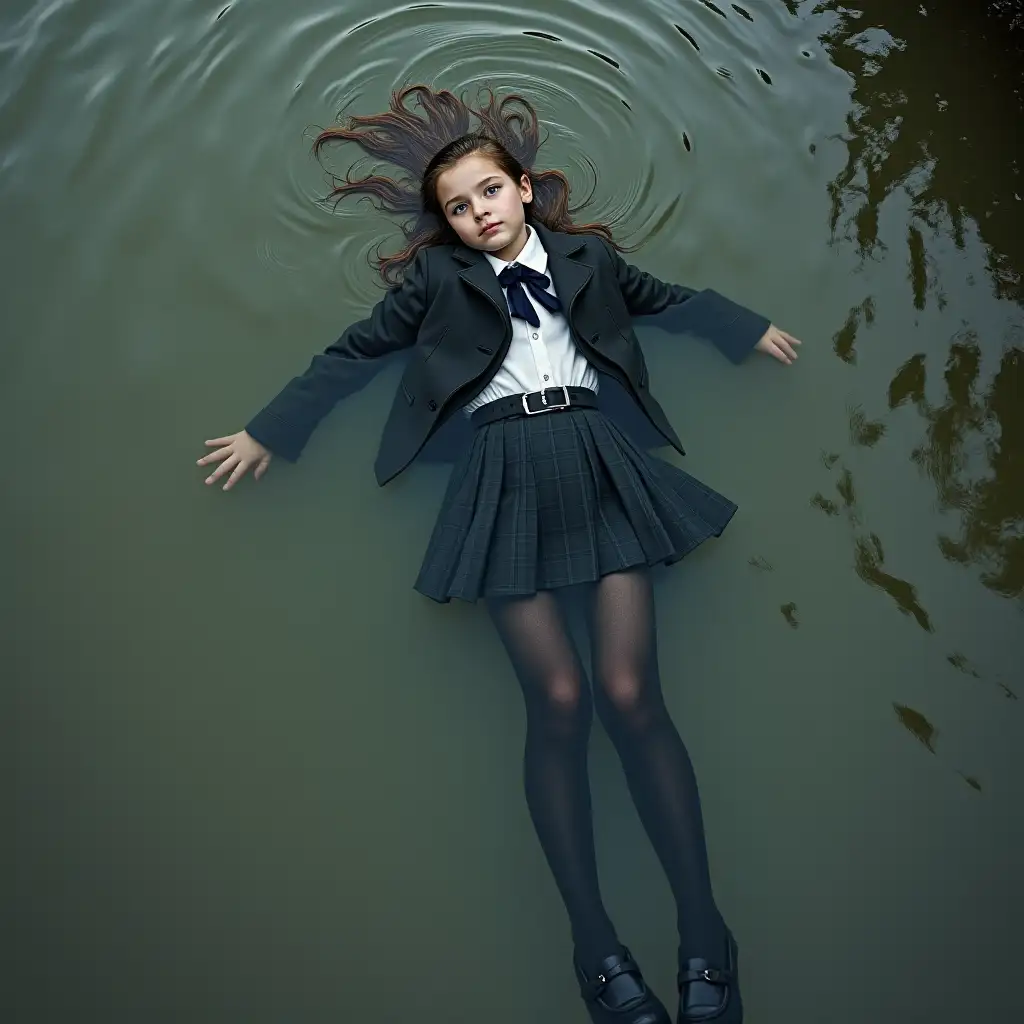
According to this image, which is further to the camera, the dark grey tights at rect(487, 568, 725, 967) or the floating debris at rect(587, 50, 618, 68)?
the floating debris at rect(587, 50, 618, 68)

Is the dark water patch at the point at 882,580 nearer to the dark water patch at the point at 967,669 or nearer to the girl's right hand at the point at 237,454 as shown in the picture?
the dark water patch at the point at 967,669

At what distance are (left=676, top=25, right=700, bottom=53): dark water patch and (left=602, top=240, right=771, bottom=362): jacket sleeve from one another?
2.37 feet

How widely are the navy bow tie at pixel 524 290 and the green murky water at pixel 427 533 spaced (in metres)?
0.41

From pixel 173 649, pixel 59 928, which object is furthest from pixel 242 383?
pixel 59 928

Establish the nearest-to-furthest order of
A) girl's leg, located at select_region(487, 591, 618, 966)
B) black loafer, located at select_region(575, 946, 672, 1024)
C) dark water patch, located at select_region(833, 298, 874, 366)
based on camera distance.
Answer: black loafer, located at select_region(575, 946, 672, 1024)
girl's leg, located at select_region(487, 591, 618, 966)
dark water patch, located at select_region(833, 298, 874, 366)

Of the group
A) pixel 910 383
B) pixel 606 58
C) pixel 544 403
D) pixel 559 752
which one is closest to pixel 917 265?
pixel 910 383

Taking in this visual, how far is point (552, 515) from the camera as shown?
6.66 ft

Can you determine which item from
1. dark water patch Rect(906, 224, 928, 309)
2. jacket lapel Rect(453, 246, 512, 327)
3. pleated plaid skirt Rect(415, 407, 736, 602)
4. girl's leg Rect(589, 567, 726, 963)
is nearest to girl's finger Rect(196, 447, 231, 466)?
pleated plaid skirt Rect(415, 407, 736, 602)

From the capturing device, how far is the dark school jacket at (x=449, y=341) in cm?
212

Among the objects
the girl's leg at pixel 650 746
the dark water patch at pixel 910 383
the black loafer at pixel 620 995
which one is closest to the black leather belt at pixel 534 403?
the girl's leg at pixel 650 746

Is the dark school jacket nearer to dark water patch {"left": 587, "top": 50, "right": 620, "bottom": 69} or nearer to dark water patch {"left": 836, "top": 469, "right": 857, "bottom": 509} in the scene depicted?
dark water patch {"left": 836, "top": 469, "right": 857, "bottom": 509}

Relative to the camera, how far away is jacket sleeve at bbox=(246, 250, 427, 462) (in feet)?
7.25

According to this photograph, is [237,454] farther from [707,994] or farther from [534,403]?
[707,994]

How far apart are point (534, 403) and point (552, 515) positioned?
232 millimetres
